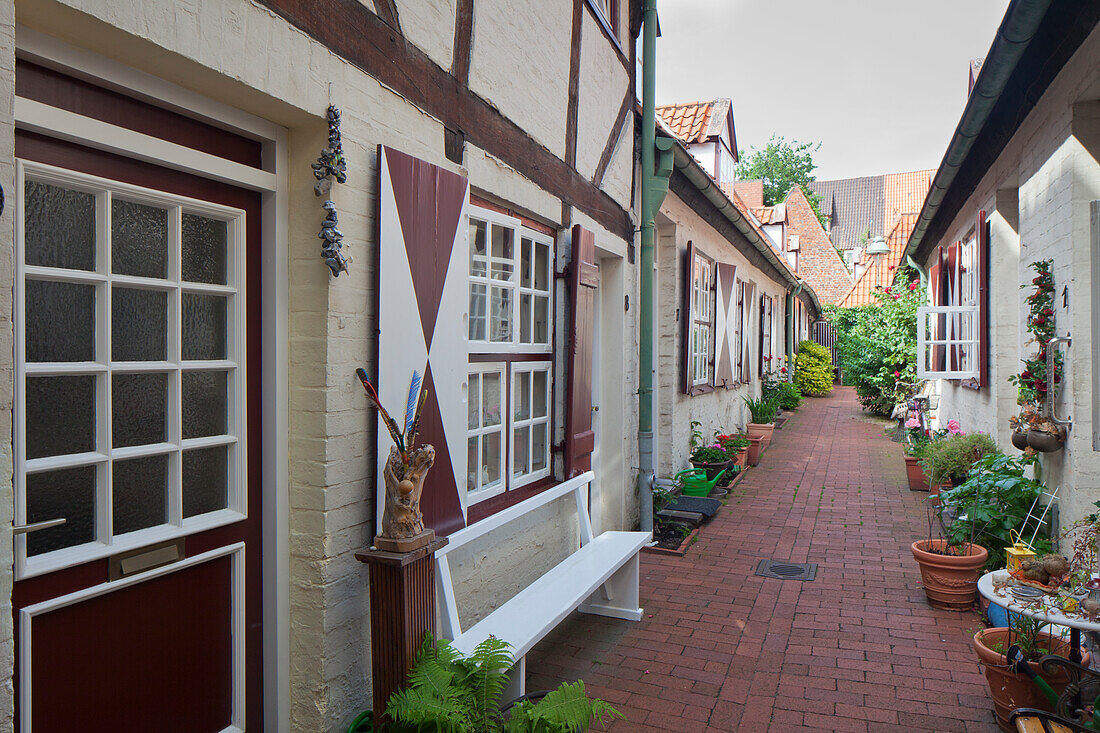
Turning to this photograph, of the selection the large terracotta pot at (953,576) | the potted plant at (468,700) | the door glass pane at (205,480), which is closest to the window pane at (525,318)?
the potted plant at (468,700)

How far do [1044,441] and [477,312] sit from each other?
11.1 feet

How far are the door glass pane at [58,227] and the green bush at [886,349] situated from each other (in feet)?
42.5

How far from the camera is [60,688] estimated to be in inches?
76.5

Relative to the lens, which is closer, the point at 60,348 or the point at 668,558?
the point at 60,348

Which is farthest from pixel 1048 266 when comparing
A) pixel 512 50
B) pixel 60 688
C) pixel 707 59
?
pixel 707 59

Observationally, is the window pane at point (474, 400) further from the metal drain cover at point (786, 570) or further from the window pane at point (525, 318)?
the metal drain cover at point (786, 570)

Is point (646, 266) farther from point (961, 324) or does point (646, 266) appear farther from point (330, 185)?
point (330, 185)

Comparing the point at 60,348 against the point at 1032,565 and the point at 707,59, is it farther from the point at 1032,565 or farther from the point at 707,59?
the point at 707,59

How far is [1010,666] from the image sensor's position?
318 cm

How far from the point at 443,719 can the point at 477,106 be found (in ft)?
8.74

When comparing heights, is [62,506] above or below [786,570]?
above

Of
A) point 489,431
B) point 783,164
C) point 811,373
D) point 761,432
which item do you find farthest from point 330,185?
point 783,164

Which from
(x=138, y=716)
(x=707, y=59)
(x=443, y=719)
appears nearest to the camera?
(x=138, y=716)

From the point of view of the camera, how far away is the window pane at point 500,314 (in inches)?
161
